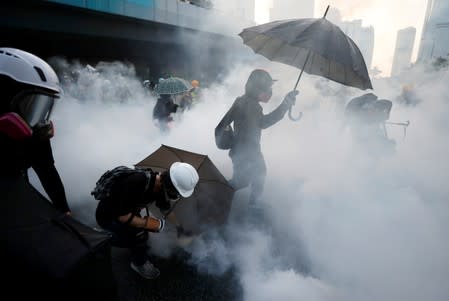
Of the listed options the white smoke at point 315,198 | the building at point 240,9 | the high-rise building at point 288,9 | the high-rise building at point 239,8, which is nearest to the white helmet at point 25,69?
the white smoke at point 315,198

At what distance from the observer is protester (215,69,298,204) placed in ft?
10.1

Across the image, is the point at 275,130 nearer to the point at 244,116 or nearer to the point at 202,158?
the point at 244,116

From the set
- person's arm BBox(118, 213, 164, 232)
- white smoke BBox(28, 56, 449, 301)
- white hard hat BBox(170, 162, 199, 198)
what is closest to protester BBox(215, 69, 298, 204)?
white smoke BBox(28, 56, 449, 301)

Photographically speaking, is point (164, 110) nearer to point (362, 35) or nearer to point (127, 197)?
point (127, 197)

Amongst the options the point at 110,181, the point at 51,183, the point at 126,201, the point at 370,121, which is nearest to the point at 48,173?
the point at 51,183

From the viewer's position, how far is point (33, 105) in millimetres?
1279

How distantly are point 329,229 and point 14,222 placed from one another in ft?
9.89

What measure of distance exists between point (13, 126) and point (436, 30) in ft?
128

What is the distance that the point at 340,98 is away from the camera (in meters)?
8.91

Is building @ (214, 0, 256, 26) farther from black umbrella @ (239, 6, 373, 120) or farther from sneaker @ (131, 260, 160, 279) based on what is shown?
sneaker @ (131, 260, 160, 279)

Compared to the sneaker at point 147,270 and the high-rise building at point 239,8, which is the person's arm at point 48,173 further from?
the high-rise building at point 239,8

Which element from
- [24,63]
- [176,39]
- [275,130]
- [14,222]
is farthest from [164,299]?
[176,39]

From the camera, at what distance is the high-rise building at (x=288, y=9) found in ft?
32.4

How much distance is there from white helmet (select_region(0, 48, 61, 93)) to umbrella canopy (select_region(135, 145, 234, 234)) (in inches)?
52.0
